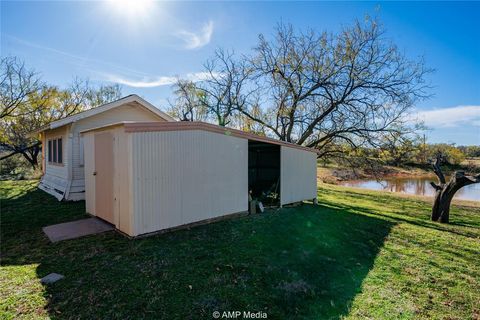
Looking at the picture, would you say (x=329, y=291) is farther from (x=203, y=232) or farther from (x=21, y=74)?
(x=21, y=74)

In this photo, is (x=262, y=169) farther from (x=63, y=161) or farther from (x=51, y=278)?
A: (x=51, y=278)

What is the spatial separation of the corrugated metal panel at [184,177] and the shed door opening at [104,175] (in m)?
A: 1.03

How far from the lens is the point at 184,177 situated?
5.50 meters

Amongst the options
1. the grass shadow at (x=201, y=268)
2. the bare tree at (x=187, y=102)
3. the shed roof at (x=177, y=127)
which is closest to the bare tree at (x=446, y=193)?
the grass shadow at (x=201, y=268)

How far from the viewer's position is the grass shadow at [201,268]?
2.90 meters

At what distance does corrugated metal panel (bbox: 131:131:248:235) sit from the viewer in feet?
15.9

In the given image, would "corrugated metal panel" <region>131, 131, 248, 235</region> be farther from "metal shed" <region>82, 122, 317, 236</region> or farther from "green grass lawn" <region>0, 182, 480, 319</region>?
"green grass lawn" <region>0, 182, 480, 319</region>

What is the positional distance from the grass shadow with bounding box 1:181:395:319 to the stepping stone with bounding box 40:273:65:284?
100 millimetres

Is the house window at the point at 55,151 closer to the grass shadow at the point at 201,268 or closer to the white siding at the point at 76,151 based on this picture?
the white siding at the point at 76,151

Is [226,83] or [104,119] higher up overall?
[226,83]

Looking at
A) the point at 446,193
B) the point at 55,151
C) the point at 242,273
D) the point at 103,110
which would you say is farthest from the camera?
the point at 55,151

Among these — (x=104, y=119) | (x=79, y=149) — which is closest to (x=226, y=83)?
(x=104, y=119)

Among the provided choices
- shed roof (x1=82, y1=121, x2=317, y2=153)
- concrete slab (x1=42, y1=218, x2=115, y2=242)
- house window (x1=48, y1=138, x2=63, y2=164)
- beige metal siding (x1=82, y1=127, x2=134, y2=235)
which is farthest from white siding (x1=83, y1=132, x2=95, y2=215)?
house window (x1=48, y1=138, x2=63, y2=164)

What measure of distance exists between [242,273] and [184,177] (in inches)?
99.8
